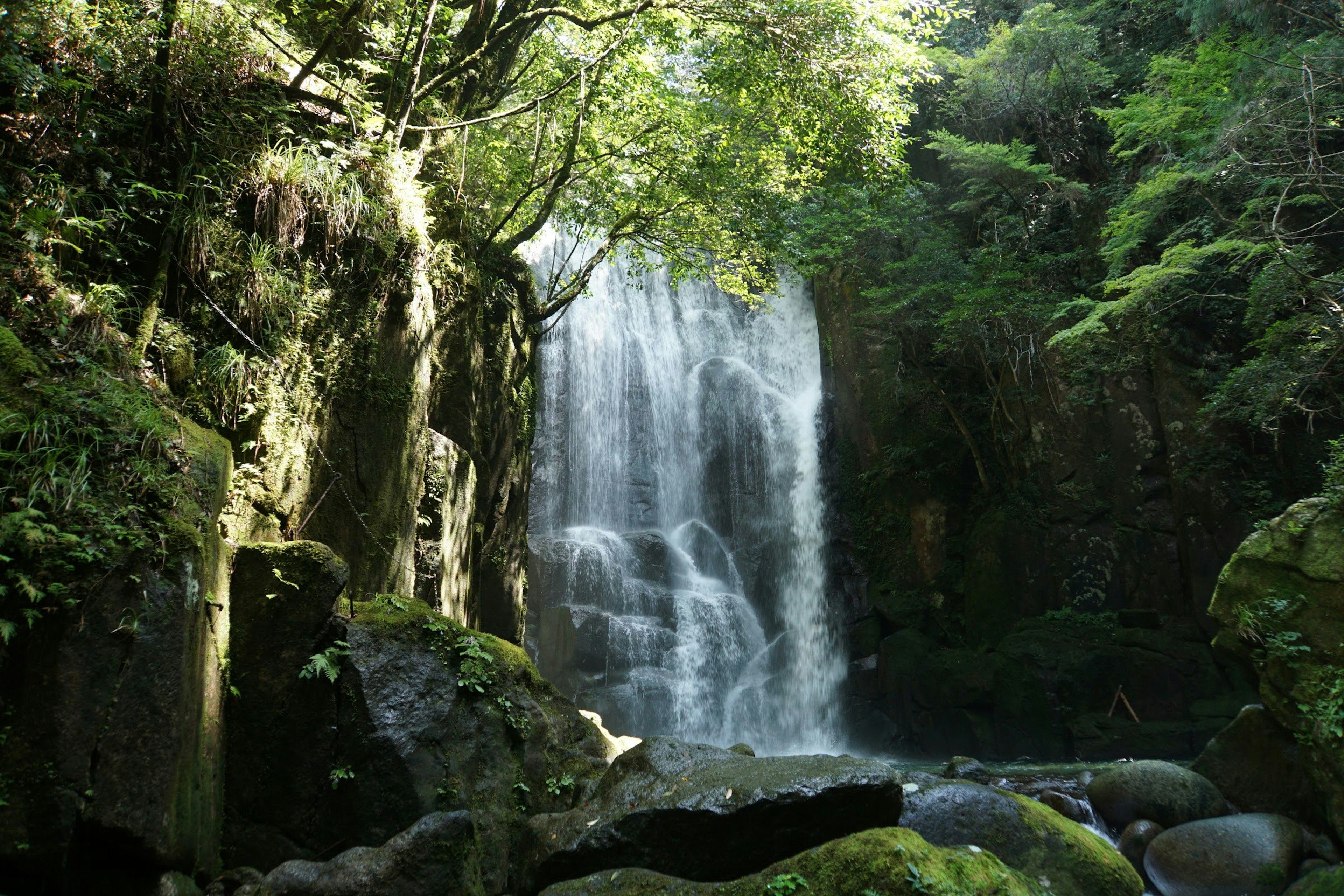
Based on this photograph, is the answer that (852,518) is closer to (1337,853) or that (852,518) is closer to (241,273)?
(1337,853)

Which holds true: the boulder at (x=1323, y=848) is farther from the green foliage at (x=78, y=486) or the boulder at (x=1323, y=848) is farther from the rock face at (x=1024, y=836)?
the green foliage at (x=78, y=486)

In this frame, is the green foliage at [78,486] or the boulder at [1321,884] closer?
the green foliage at [78,486]

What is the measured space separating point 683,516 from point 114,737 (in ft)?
49.7

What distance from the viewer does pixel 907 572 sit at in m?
15.3

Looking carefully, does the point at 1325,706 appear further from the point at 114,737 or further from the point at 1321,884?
the point at 114,737

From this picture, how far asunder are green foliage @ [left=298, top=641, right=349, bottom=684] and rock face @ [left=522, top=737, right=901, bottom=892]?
1.47 meters

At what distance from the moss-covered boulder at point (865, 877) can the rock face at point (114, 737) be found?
1664 millimetres

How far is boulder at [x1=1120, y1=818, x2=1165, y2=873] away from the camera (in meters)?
6.83

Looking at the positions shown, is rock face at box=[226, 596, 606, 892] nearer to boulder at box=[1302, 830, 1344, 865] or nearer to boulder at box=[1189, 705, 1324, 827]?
boulder at box=[1302, 830, 1344, 865]

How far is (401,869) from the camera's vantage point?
137 inches

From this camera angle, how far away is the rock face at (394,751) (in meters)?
4.04

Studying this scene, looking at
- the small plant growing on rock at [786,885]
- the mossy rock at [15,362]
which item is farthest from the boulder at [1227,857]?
the mossy rock at [15,362]

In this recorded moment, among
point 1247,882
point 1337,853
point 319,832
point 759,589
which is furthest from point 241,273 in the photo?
point 759,589

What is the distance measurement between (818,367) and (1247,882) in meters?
15.1
